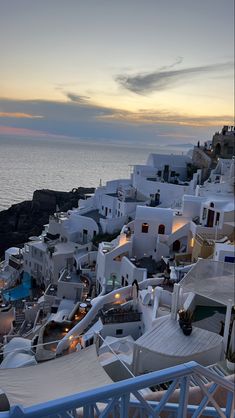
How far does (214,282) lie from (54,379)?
146 inches

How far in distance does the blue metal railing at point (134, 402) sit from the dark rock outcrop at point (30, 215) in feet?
118

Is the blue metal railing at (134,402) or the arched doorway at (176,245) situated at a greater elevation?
the blue metal railing at (134,402)

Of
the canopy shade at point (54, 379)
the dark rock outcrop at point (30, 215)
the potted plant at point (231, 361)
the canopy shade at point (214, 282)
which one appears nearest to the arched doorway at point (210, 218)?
the canopy shade at point (214, 282)

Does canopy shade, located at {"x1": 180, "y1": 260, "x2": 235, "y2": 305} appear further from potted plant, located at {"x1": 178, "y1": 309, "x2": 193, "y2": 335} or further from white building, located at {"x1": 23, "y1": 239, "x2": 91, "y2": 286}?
white building, located at {"x1": 23, "y1": 239, "x2": 91, "y2": 286}

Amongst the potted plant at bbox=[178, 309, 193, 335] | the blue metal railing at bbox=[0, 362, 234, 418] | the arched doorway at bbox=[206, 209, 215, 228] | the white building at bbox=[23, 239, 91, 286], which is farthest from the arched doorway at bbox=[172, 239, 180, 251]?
the blue metal railing at bbox=[0, 362, 234, 418]

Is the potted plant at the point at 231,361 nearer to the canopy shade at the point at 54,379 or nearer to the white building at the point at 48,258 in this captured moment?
the canopy shade at the point at 54,379

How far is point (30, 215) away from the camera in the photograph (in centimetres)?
4222

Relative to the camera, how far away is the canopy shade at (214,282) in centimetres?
732

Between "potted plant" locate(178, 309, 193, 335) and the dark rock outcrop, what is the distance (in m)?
31.1

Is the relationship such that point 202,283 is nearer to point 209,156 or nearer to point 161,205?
point 161,205

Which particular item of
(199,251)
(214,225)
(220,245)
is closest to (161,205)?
(214,225)

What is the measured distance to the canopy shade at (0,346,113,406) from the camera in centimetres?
495

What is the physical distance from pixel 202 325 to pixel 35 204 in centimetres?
3676

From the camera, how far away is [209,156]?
110 ft
